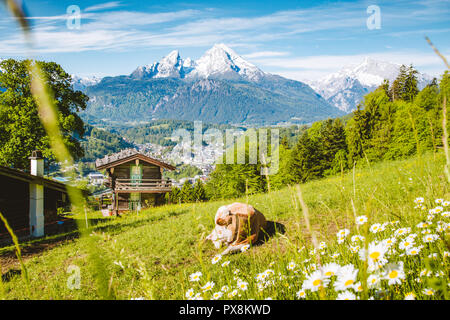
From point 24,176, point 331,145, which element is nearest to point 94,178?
point 24,176

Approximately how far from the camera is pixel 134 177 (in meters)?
27.7

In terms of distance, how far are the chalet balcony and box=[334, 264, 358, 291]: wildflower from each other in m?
25.5

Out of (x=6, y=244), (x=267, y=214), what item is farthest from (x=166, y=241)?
(x=6, y=244)

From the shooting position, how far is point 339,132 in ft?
148

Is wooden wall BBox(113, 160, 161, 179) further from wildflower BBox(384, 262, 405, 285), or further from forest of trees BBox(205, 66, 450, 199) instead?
wildflower BBox(384, 262, 405, 285)

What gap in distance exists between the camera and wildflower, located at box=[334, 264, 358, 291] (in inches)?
45.2

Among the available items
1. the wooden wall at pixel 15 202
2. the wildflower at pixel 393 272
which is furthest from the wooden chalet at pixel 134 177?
the wildflower at pixel 393 272

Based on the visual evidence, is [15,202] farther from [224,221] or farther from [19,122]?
[224,221]

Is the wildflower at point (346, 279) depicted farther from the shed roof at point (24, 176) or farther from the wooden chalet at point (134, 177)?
the wooden chalet at point (134, 177)

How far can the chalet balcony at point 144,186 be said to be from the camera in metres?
25.6

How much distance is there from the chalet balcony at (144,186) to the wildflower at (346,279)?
83.7 feet
